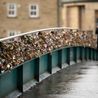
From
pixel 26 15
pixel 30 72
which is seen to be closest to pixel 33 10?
pixel 26 15

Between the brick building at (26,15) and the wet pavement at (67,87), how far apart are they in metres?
35.8

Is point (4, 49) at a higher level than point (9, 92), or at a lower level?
higher

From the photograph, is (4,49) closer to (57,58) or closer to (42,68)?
(42,68)

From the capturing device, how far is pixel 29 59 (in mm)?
11898

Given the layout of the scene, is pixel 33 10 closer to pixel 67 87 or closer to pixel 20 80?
pixel 67 87

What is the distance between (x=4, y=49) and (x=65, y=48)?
344 inches

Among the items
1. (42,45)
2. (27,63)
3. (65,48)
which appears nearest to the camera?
(27,63)

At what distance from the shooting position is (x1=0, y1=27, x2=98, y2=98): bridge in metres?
10.2

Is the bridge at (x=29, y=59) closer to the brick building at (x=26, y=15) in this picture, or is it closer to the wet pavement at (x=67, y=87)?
the wet pavement at (x=67, y=87)

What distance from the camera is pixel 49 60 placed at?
1459 centimetres

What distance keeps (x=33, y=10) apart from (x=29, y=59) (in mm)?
40661

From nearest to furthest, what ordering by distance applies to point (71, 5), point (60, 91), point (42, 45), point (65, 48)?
point (60, 91), point (42, 45), point (65, 48), point (71, 5)

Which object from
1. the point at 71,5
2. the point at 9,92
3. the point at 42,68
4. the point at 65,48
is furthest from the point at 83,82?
the point at 71,5

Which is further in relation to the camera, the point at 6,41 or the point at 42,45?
the point at 42,45
